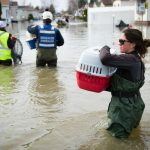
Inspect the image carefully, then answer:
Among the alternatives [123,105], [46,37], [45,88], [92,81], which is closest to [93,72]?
[92,81]

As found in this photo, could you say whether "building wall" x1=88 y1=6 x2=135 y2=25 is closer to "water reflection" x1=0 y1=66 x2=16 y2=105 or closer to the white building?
the white building

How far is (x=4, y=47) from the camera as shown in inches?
463

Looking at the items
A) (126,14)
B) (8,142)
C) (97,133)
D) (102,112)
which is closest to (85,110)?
(102,112)

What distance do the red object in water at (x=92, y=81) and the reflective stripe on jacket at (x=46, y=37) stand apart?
6104 mm

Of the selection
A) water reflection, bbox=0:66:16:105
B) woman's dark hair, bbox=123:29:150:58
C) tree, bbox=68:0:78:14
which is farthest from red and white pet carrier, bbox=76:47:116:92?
tree, bbox=68:0:78:14

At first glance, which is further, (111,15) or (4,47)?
(111,15)

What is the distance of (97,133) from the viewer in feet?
17.7

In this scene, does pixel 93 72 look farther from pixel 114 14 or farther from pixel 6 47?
pixel 114 14

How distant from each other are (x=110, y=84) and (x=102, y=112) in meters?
1.67

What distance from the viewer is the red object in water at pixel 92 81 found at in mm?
4797

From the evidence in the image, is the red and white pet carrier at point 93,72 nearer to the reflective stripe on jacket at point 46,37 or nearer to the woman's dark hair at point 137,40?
the woman's dark hair at point 137,40

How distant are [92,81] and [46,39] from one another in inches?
245

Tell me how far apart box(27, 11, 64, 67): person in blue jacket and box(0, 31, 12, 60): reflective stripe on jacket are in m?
1.04

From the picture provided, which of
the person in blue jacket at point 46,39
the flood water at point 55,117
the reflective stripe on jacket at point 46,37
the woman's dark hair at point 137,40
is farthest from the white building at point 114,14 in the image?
the woman's dark hair at point 137,40
